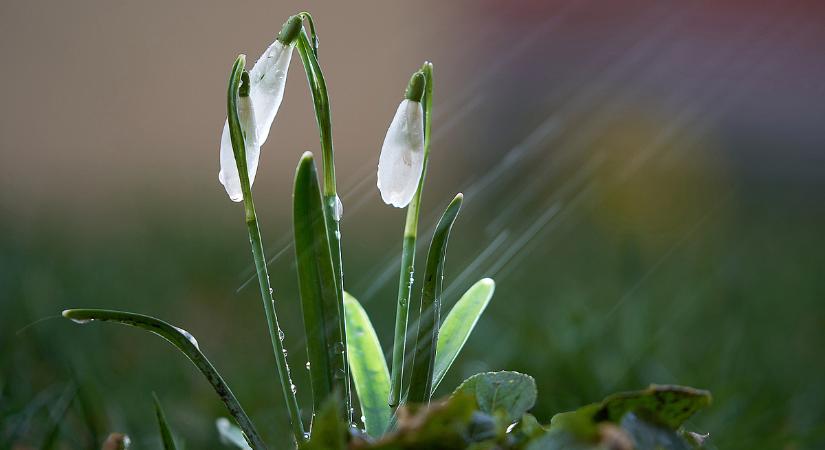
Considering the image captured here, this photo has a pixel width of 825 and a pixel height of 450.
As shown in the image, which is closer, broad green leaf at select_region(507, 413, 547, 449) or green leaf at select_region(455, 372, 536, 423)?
broad green leaf at select_region(507, 413, 547, 449)

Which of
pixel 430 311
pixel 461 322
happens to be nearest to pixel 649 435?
pixel 430 311

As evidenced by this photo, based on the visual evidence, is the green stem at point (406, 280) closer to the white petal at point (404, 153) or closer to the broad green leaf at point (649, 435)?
the white petal at point (404, 153)

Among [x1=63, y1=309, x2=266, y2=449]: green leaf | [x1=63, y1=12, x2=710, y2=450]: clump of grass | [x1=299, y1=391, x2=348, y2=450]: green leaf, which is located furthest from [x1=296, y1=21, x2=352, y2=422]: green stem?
[x1=299, y1=391, x2=348, y2=450]: green leaf

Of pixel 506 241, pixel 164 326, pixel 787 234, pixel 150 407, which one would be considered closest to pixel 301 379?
pixel 150 407

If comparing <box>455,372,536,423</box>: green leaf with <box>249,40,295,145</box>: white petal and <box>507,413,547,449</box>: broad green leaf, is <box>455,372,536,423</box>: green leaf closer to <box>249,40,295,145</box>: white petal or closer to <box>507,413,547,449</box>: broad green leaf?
<box>507,413,547,449</box>: broad green leaf

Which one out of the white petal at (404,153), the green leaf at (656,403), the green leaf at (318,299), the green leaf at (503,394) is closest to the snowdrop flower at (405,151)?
the white petal at (404,153)

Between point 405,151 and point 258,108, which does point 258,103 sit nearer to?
point 258,108

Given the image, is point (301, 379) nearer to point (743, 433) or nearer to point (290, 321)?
point (290, 321)
